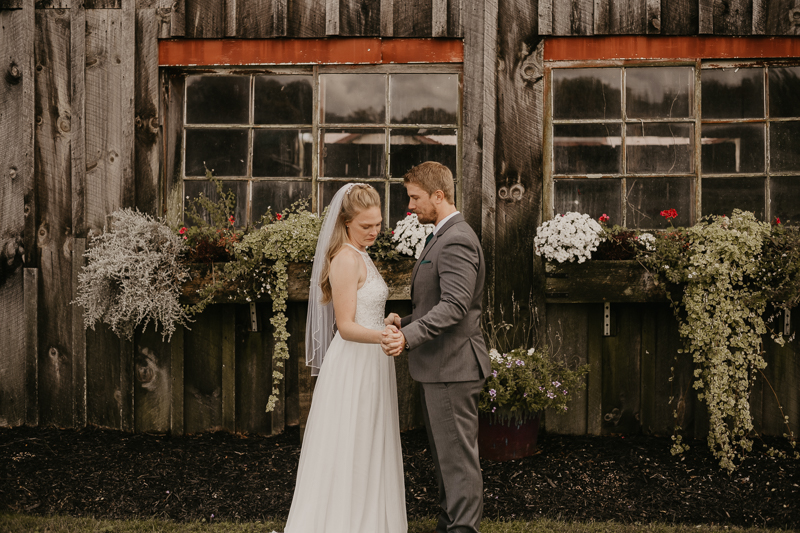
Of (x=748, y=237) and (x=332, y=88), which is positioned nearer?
(x=748, y=237)

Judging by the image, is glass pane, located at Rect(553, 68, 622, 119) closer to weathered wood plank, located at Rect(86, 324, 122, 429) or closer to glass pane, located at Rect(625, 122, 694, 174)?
glass pane, located at Rect(625, 122, 694, 174)

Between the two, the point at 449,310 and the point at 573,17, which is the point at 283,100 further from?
the point at 449,310

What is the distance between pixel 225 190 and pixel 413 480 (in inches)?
106

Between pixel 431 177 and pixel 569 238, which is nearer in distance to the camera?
pixel 431 177

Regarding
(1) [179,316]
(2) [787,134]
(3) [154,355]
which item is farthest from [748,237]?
(3) [154,355]

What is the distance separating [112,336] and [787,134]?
18.1ft

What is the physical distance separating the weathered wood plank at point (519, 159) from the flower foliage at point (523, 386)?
47cm

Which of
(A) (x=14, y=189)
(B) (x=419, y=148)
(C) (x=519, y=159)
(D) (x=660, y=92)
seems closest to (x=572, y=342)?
(C) (x=519, y=159)

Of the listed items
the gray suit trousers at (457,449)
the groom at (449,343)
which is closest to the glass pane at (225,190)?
the groom at (449,343)

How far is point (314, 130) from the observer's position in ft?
15.9

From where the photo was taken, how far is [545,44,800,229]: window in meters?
4.66

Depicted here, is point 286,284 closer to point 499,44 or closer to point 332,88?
point 332,88

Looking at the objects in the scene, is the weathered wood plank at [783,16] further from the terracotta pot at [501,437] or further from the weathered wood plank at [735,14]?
the terracotta pot at [501,437]

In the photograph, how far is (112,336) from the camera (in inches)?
188
